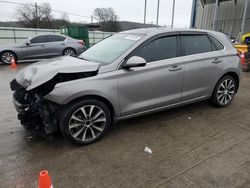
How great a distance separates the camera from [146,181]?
90.6 inches

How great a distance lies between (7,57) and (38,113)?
9.13 metres

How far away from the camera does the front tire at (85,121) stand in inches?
109

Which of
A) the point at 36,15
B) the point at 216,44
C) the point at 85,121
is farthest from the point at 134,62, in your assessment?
the point at 36,15

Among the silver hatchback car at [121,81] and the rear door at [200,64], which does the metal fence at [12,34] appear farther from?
the rear door at [200,64]

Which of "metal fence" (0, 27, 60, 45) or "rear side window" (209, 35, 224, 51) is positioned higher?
"metal fence" (0, 27, 60, 45)

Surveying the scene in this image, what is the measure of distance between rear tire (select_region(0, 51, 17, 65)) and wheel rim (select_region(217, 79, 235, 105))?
9.99 meters

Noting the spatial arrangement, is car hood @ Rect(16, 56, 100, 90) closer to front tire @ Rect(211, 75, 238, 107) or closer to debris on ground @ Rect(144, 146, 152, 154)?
debris on ground @ Rect(144, 146, 152, 154)

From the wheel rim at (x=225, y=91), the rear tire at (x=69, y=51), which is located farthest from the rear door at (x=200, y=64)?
the rear tire at (x=69, y=51)

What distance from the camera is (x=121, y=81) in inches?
120

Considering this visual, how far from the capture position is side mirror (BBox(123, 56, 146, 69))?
3.00 meters

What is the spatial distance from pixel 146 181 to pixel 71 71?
1.68 meters

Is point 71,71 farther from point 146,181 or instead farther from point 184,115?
point 184,115

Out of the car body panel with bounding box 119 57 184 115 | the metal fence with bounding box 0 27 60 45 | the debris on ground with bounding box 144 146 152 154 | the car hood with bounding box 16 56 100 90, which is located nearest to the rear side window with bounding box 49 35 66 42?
the metal fence with bounding box 0 27 60 45

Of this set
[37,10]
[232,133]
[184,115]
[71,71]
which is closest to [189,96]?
[184,115]
